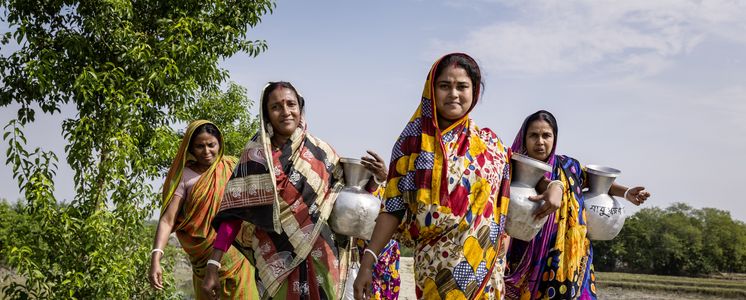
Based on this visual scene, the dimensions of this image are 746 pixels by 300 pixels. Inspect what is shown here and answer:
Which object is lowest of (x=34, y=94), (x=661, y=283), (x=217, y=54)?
(x=661, y=283)

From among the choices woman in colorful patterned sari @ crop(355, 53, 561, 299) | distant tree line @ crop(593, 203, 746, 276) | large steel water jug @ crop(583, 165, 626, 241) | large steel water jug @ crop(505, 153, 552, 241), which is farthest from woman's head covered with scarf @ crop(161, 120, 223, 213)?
distant tree line @ crop(593, 203, 746, 276)

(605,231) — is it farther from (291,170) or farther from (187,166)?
(187,166)

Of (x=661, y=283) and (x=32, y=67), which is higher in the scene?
(x=32, y=67)

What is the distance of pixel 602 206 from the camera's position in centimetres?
406

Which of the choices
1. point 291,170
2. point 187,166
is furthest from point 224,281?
point 291,170

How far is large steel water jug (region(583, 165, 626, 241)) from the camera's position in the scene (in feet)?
13.3

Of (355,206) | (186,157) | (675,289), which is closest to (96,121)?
(186,157)

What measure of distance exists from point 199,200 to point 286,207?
4.96ft

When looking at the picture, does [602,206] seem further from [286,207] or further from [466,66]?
[286,207]

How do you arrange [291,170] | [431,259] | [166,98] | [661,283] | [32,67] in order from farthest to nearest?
[661,283] → [166,98] → [32,67] → [291,170] → [431,259]

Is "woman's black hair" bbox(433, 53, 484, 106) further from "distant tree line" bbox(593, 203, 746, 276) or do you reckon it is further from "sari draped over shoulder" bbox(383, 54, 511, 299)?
"distant tree line" bbox(593, 203, 746, 276)

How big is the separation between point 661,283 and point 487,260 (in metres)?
43.3

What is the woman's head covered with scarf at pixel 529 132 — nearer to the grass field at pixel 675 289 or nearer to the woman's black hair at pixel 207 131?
the woman's black hair at pixel 207 131

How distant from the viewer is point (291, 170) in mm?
3988
